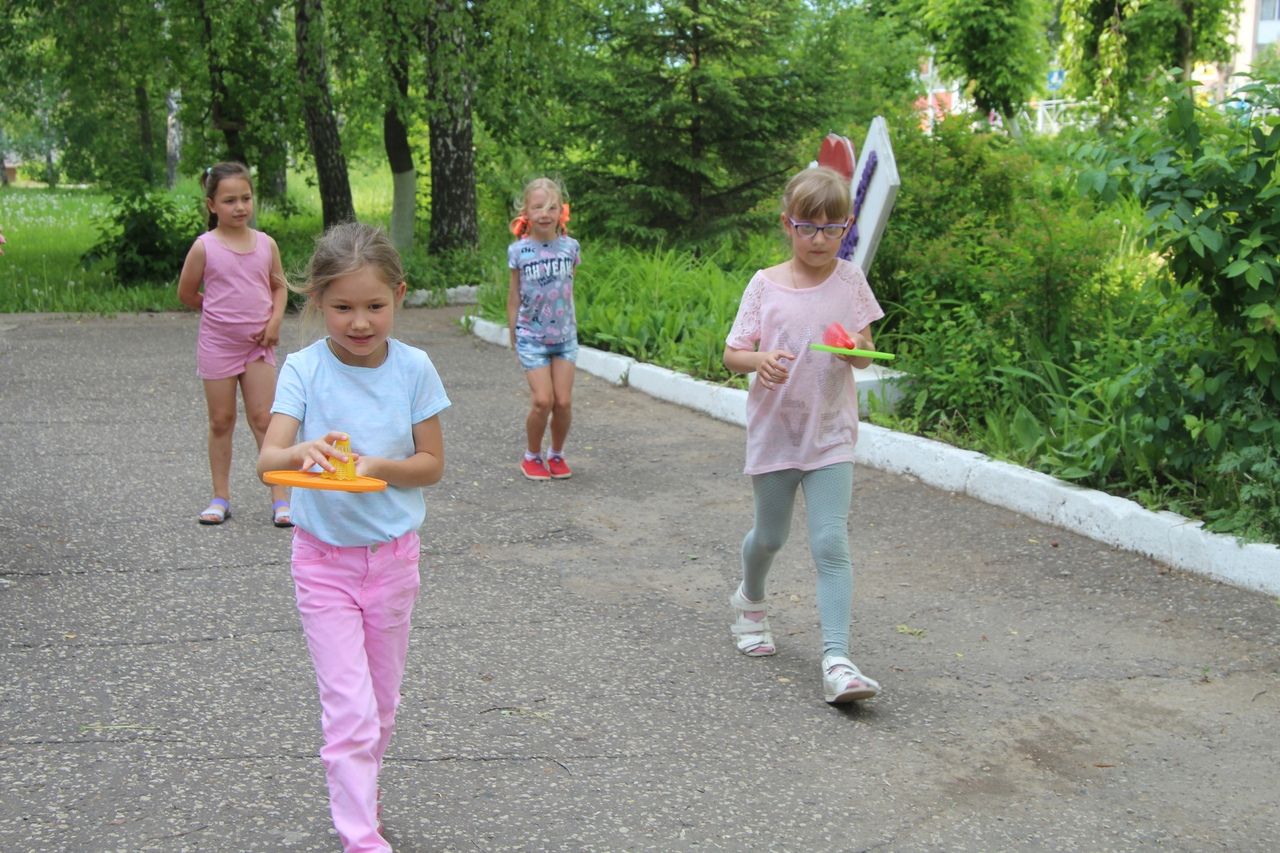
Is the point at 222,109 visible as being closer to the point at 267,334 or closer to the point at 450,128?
the point at 450,128

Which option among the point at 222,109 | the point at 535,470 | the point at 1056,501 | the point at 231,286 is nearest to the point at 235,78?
the point at 222,109

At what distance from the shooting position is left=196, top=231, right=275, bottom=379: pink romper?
6.20 m

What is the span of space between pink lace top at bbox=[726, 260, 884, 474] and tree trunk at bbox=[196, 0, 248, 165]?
580 inches

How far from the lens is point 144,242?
16891 mm

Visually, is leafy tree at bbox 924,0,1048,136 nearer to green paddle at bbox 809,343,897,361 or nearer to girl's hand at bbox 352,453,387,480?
green paddle at bbox 809,343,897,361

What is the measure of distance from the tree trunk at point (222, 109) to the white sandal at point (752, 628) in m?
14.7

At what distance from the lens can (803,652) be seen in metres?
4.73

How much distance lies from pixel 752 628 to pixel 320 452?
229cm

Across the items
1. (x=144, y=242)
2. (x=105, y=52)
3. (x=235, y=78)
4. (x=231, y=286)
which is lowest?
(x=144, y=242)

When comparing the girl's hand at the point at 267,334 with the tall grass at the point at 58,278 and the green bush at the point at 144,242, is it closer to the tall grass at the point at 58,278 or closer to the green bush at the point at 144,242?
the tall grass at the point at 58,278

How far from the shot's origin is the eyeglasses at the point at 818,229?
4281 mm

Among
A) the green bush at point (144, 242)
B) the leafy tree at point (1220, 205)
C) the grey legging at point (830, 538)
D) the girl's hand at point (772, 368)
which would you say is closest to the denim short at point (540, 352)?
the leafy tree at point (1220, 205)

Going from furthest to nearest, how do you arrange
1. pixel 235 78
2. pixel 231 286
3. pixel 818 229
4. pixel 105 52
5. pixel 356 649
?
pixel 105 52, pixel 235 78, pixel 231 286, pixel 818 229, pixel 356 649

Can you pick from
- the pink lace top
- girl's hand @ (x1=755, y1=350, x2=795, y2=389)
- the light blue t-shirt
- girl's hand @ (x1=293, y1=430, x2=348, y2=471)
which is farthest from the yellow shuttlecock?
the pink lace top
